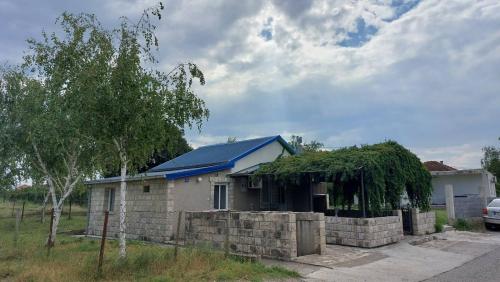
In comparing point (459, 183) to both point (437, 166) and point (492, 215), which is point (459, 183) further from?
point (492, 215)

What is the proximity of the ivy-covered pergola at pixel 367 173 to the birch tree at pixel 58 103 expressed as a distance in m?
7.76

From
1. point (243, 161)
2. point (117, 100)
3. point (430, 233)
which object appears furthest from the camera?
point (243, 161)

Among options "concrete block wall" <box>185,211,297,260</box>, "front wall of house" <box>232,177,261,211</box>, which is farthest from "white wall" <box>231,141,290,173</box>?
"concrete block wall" <box>185,211,297,260</box>

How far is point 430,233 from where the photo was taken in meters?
16.2

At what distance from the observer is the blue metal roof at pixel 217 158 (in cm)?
1662

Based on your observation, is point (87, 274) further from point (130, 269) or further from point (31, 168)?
point (31, 168)

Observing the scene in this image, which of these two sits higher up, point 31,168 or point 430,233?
point 31,168

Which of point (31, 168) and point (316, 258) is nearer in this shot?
point (316, 258)

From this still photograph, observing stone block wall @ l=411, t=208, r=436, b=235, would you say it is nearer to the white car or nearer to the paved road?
the white car

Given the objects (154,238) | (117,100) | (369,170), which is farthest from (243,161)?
(117,100)

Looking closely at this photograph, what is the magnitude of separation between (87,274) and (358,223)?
28.1 ft

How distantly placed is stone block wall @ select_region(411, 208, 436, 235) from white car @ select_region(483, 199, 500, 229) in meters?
3.52

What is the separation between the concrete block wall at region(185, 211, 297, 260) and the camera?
10.4m

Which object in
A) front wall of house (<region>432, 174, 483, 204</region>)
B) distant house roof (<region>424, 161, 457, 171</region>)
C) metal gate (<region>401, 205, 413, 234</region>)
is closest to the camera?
metal gate (<region>401, 205, 413, 234</region>)
